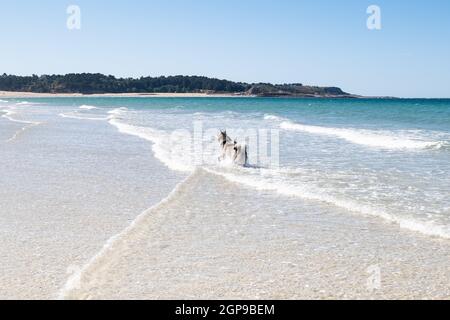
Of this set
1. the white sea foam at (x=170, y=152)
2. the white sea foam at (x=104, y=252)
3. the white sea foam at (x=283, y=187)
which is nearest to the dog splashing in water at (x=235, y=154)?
the white sea foam at (x=283, y=187)

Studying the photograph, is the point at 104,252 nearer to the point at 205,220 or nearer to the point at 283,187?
the point at 205,220

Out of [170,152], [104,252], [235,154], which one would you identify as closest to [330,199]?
[104,252]

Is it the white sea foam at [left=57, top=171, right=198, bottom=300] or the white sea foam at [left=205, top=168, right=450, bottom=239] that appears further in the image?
the white sea foam at [left=205, top=168, right=450, bottom=239]

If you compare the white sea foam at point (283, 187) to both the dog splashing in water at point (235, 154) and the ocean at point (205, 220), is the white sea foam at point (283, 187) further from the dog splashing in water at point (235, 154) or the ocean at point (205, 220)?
the dog splashing in water at point (235, 154)

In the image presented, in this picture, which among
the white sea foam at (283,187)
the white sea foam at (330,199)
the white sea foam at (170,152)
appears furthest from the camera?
the white sea foam at (170,152)

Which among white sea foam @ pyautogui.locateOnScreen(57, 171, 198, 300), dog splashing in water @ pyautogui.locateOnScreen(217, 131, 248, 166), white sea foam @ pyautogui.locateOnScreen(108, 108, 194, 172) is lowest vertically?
white sea foam @ pyautogui.locateOnScreen(57, 171, 198, 300)

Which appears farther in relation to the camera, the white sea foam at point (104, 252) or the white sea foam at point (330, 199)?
the white sea foam at point (330, 199)

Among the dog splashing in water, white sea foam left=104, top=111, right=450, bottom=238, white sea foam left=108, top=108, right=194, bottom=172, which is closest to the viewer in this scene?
white sea foam left=104, top=111, right=450, bottom=238

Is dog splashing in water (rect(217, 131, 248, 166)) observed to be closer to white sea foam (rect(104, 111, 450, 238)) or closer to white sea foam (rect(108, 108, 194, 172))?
white sea foam (rect(104, 111, 450, 238))

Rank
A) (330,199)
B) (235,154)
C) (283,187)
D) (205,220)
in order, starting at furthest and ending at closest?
(235,154), (283,187), (330,199), (205,220)

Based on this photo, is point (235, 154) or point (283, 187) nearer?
point (283, 187)

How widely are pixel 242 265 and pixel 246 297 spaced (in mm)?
904

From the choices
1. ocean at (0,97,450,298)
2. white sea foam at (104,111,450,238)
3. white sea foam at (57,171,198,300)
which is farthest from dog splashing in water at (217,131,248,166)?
white sea foam at (57,171,198,300)

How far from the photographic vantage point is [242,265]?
6074mm
